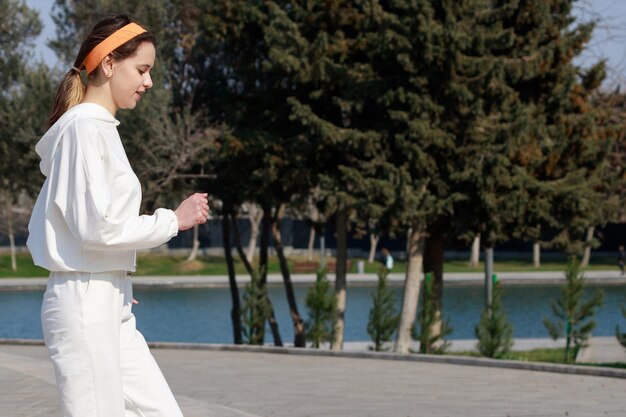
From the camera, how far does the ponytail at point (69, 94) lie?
3.96 metres

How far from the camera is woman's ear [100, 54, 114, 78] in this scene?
385 centimetres

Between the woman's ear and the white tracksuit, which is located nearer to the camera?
the white tracksuit

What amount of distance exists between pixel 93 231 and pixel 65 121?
1.25 feet

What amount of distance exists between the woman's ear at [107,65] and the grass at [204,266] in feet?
166

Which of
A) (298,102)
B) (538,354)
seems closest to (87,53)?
(298,102)

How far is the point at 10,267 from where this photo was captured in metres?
56.9

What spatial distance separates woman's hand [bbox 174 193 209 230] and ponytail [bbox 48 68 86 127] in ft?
1.71

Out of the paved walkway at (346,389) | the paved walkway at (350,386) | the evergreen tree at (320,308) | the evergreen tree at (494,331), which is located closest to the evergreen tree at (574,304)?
the evergreen tree at (494,331)

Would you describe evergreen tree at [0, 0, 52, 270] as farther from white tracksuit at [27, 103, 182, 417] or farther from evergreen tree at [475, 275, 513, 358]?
white tracksuit at [27, 103, 182, 417]

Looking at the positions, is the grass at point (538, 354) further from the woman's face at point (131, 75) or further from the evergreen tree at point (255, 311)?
the woman's face at point (131, 75)

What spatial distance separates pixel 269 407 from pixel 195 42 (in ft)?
48.4

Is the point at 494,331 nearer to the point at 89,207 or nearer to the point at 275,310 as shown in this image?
the point at 89,207

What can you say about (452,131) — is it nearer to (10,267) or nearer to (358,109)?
(358,109)

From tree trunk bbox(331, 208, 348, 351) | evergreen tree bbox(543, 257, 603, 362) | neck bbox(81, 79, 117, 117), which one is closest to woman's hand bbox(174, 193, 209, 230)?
neck bbox(81, 79, 117, 117)
